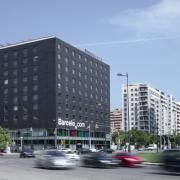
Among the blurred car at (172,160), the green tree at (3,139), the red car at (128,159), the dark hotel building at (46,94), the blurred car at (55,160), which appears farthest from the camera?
the dark hotel building at (46,94)

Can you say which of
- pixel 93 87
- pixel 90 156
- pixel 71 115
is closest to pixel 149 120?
pixel 93 87

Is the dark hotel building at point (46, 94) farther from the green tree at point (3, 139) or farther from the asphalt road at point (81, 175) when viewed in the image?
the asphalt road at point (81, 175)

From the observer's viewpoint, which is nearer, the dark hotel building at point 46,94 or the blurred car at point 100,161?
the blurred car at point 100,161

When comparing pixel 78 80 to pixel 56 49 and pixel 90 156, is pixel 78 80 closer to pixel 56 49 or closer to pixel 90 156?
pixel 56 49

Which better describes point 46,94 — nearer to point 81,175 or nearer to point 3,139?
point 3,139

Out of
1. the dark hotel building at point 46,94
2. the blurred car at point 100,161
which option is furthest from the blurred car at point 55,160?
the dark hotel building at point 46,94

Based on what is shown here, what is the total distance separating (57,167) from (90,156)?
13.8ft

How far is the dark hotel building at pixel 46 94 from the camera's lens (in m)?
118

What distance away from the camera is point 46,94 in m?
118

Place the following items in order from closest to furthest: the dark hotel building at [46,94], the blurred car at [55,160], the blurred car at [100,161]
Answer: the blurred car at [55,160] < the blurred car at [100,161] < the dark hotel building at [46,94]

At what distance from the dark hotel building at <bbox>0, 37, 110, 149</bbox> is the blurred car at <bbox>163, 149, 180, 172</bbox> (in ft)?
294

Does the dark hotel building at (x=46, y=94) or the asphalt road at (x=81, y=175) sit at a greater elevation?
the dark hotel building at (x=46, y=94)

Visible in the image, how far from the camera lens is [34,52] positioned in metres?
122

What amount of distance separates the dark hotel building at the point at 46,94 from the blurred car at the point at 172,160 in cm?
8972
